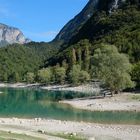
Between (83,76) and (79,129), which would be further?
(83,76)

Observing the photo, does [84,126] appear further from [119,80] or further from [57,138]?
[119,80]

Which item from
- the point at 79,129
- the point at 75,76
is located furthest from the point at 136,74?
the point at 79,129

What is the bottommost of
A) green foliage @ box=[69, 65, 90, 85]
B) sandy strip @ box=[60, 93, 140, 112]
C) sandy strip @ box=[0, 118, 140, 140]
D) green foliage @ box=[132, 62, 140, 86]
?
sandy strip @ box=[0, 118, 140, 140]

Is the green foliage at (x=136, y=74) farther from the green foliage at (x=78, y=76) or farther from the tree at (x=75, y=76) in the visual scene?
the tree at (x=75, y=76)

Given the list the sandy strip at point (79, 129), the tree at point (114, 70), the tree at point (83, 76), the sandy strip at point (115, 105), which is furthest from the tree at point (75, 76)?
the sandy strip at point (79, 129)

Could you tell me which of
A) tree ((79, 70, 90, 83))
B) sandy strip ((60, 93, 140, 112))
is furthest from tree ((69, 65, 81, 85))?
sandy strip ((60, 93, 140, 112))

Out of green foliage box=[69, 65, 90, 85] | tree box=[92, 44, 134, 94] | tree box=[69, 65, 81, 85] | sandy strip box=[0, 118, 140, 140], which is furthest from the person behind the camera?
green foliage box=[69, 65, 90, 85]

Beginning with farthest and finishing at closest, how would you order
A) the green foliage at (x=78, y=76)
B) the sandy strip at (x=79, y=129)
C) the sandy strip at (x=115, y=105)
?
the green foliage at (x=78, y=76)
the sandy strip at (x=115, y=105)
the sandy strip at (x=79, y=129)

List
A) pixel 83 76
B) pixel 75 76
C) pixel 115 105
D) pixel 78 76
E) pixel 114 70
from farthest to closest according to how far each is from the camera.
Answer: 1. pixel 83 76
2. pixel 78 76
3. pixel 75 76
4. pixel 114 70
5. pixel 115 105

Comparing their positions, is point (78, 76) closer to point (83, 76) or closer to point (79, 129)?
point (83, 76)

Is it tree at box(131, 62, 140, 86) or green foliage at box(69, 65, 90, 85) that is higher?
green foliage at box(69, 65, 90, 85)

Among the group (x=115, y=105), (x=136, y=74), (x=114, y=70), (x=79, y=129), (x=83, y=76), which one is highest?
(x=83, y=76)

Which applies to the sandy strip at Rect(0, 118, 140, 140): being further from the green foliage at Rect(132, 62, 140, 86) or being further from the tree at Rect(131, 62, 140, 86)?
the green foliage at Rect(132, 62, 140, 86)

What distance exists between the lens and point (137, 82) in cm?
11938
